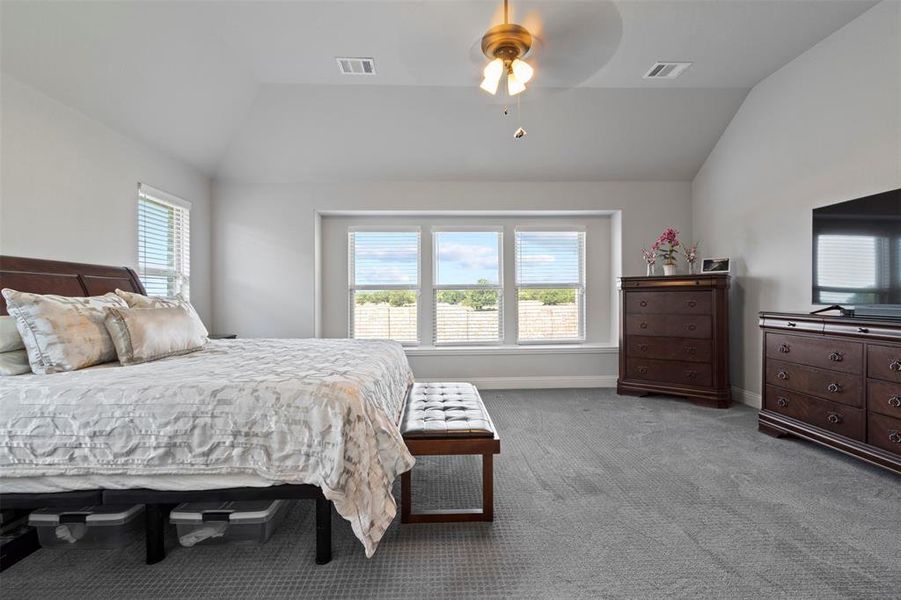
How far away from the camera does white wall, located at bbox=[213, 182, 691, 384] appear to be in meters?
4.67

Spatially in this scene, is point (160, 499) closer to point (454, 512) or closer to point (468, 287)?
point (454, 512)

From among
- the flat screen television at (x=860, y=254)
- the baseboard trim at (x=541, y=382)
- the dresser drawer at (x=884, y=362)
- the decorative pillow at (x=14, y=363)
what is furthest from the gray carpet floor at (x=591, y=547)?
the baseboard trim at (x=541, y=382)

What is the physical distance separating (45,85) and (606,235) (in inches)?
207

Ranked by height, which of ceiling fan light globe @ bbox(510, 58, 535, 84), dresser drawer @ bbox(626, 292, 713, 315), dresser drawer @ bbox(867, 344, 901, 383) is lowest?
dresser drawer @ bbox(867, 344, 901, 383)

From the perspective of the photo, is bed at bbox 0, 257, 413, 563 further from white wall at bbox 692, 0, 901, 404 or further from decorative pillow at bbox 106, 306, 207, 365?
white wall at bbox 692, 0, 901, 404

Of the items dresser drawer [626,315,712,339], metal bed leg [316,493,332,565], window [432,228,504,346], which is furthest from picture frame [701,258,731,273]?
metal bed leg [316,493,332,565]

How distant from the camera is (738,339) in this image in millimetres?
4258

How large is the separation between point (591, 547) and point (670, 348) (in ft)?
9.96

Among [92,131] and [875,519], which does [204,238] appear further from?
[875,519]

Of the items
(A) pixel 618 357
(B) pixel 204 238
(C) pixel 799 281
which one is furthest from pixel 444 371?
(C) pixel 799 281

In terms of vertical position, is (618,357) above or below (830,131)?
below

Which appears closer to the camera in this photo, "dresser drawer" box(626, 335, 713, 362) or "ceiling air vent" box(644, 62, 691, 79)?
"ceiling air vent" box(644, 62, 691, 79)

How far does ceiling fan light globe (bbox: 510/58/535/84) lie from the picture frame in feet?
10.4

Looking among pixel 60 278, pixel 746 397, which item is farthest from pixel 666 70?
pixel 60 278
